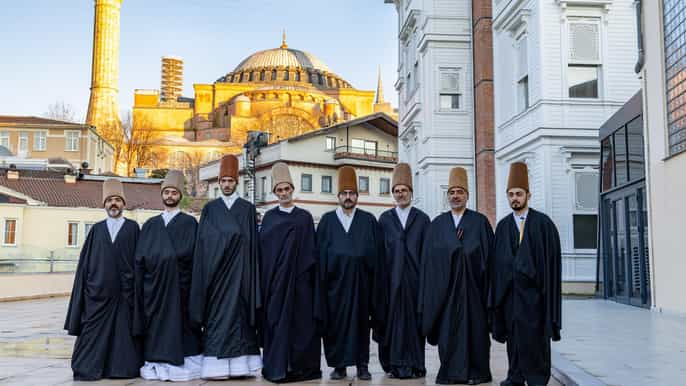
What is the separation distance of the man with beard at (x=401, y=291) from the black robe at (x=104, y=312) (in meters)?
2.73

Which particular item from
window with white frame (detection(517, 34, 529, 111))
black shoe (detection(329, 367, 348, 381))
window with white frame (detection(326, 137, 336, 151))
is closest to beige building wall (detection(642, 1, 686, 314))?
Answer: window with white frame (detection(517, 34, 529, 111))

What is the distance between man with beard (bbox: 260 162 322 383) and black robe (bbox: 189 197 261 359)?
15 centimetres

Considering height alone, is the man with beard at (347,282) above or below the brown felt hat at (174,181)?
below

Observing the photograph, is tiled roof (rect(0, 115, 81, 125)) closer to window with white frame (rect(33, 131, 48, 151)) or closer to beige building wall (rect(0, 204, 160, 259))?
window with white frame (rect(33, 131, 48, 151))

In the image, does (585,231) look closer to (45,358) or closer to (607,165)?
(607,165)

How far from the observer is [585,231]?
1936 cm

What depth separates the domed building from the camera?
97875mm

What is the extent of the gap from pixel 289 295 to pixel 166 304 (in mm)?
1347

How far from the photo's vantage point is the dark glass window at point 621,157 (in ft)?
55.2

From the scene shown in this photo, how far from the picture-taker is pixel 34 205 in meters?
38.4

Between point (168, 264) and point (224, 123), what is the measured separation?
102414mm

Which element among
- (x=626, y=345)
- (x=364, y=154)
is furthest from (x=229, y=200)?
(x=364, y=154)

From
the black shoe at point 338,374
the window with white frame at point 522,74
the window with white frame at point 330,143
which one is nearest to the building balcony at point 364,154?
the window with white frame at point 330,143

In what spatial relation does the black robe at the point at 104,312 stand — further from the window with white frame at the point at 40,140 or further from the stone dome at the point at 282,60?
the stone dome at the point at 282,60
